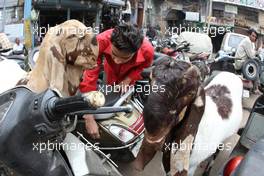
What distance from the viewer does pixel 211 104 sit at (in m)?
3.34

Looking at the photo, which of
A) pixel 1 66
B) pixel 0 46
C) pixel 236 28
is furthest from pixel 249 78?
pixel 236 28

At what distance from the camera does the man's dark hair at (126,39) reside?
125 inches

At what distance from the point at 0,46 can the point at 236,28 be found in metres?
29.2

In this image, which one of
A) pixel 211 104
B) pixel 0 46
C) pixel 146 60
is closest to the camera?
pixel 211 104

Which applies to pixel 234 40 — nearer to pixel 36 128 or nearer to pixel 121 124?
pixel 121 124

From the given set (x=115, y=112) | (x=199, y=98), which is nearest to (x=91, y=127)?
(x=199, y=98)

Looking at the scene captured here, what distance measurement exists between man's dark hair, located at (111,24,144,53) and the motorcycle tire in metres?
5.54

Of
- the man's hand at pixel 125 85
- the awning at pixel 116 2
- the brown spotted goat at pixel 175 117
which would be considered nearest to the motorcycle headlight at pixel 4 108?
the brown spotted goat at pixel 175 117

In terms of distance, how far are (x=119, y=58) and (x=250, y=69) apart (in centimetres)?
574

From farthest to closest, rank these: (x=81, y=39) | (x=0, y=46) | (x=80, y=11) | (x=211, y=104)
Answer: (x=80, y=11)
(x=0, y=46)
(x=211, y=104)
(x=81, y=39)

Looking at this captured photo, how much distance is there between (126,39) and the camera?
10.4 ft

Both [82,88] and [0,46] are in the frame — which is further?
[0,46]

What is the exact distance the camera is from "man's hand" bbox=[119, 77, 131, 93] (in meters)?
3.78

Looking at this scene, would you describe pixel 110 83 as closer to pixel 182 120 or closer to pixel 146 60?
pixel 146 60
